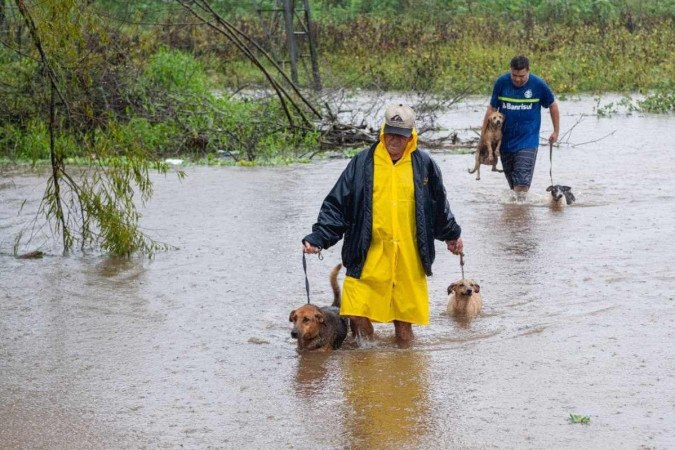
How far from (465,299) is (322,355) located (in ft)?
4.80

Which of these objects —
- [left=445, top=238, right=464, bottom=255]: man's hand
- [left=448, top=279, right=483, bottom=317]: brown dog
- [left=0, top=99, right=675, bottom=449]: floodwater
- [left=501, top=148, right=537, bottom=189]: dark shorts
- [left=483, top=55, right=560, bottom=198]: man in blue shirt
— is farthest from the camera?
[left=501, top=148, right=537, bottom=189]: dark shorts

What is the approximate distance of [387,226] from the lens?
756 centimetres

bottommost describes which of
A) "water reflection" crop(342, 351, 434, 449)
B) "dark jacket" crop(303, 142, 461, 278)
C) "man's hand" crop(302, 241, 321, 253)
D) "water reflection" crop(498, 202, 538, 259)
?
"water reflection" crop(342, 351, 434, 449)

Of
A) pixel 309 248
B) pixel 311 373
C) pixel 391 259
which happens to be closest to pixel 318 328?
pixel 311 373

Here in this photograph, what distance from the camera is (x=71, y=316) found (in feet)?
29.6

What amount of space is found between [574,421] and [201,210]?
8024mm

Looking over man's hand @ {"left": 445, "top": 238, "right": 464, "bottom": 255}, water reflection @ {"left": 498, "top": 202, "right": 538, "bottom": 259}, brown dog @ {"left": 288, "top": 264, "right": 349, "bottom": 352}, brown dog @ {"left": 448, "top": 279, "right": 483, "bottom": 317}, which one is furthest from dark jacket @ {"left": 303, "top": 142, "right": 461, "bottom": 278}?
water reflection @ {"left": 498, "top": 202, "right": 538, "bottom": 259}

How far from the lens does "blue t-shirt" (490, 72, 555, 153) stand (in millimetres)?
13062

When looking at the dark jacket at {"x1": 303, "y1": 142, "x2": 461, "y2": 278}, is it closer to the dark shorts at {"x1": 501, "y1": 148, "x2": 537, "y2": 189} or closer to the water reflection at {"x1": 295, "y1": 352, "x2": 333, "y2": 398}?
the water reflection at {"x1": 295, "y1": 352, "x2": 333, "y2": 398}

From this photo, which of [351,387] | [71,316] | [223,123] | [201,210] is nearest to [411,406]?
[351,387]

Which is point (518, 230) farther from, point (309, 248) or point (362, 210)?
point (309, 248)

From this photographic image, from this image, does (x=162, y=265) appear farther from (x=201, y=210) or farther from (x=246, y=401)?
(x=246, y=401)

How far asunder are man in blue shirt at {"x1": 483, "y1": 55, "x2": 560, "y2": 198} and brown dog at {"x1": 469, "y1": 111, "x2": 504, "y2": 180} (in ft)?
0.23

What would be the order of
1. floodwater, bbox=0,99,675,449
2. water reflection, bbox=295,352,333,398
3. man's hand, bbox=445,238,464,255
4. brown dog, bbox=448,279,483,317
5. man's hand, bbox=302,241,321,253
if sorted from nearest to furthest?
floodwater, bbox=0,99,675,449
water reflection, bbox=295,352,333,398
man's hand, bbox=302,241,321,253
man's hand, bbox=445,238,464,255
brown dog, bbox=448,279,483,317
